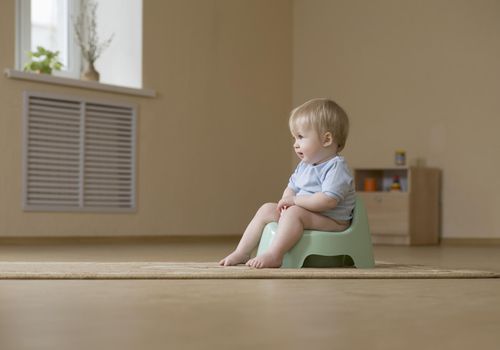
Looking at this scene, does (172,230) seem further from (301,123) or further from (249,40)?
(301,123)

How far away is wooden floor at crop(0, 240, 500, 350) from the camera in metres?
1.00

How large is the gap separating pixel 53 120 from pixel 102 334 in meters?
3.71

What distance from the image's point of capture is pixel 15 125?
14.6 feet

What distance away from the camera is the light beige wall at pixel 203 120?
5.00m

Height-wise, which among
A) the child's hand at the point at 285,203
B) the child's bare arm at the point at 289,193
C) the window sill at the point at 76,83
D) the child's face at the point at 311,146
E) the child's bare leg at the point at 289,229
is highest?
the window sill at the point at 76,83

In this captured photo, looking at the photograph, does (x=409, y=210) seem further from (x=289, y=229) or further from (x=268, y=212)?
(x=289, y=229)

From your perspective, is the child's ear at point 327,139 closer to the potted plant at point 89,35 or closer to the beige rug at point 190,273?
the beige rug at point 190,273

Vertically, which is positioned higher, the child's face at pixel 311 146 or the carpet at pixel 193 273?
the child's face at pixel 311 146

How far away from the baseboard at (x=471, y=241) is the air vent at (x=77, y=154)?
2005 millimetres

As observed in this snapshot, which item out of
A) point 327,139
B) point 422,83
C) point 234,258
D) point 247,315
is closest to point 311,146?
point 327,139

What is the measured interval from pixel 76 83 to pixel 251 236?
8.50 feet

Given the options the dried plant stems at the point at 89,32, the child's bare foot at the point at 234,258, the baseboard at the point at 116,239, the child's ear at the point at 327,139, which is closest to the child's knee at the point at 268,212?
the child's bare foot at the point at 234,258

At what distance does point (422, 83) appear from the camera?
218 inches

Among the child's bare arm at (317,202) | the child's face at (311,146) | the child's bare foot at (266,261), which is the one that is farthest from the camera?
the child's face at (311,146)
